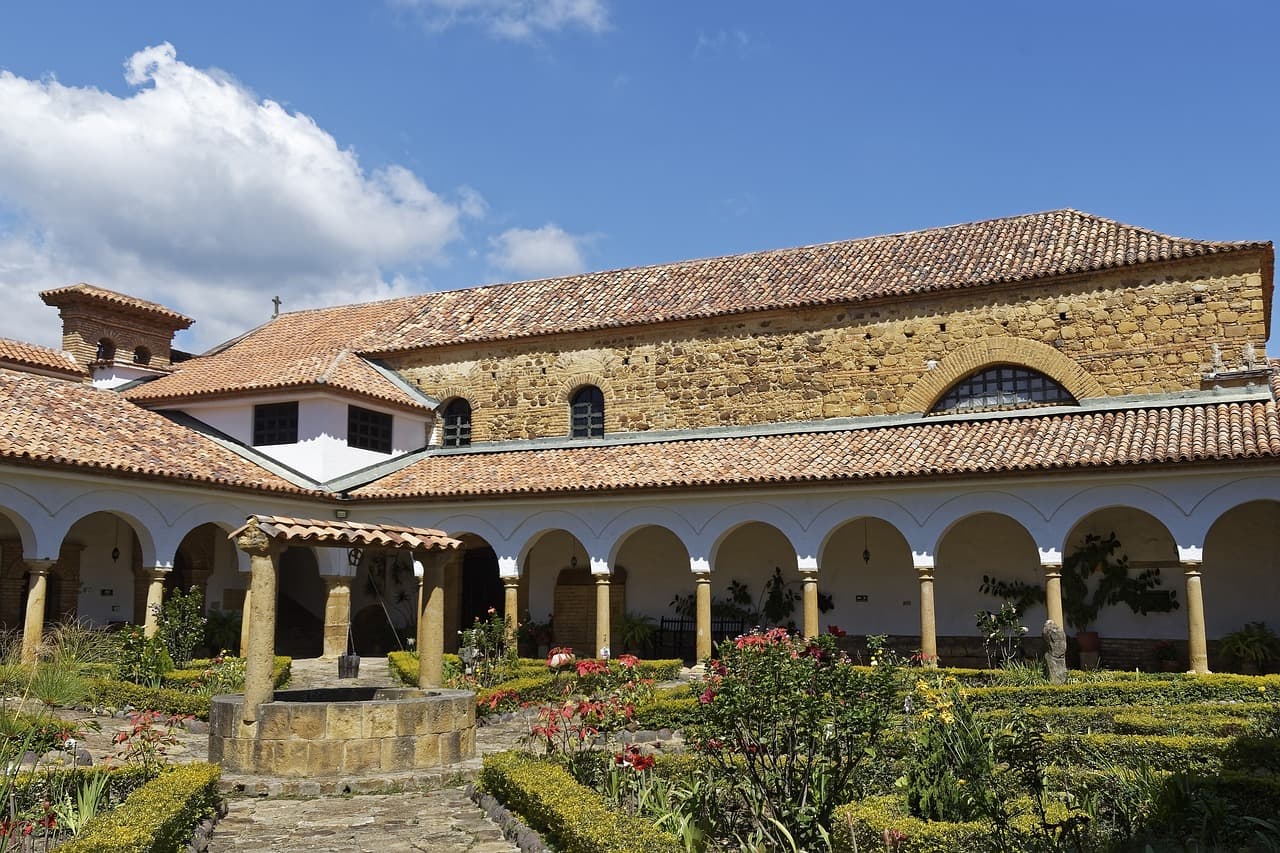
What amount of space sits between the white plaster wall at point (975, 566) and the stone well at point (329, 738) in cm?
1190

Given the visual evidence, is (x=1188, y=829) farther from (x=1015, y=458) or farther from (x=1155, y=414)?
(x=1155, y=414)

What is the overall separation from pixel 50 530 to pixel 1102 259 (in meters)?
19.0

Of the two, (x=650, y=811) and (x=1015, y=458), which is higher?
(x=1015, y=458)

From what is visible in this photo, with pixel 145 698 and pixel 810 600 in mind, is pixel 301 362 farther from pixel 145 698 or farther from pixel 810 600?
pixel 810 600

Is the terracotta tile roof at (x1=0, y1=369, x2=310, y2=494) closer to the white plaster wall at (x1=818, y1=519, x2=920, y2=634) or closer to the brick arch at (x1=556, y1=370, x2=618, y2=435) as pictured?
the brick arch at (x1=556, y1=370, x2=618, y2=435)

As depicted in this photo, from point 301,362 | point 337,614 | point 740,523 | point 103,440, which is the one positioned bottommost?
point 337,614

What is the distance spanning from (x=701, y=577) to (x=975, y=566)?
5.24 m

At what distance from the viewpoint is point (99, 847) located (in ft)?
21.2

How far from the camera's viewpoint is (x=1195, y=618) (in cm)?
1667

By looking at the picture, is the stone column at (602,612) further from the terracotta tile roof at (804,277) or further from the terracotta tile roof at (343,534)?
the terracotta tile roof at (343,534)

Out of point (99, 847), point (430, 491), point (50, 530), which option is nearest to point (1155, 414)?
point (430, 491)

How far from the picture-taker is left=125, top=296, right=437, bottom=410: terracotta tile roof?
23266 millimetres

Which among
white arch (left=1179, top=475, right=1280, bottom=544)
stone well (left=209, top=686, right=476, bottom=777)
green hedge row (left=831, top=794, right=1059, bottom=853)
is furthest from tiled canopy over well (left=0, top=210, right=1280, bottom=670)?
green hedge row (left=831, top=794, right=1059, bottom=853)

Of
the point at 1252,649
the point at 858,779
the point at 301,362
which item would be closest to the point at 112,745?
the point at 858,779
